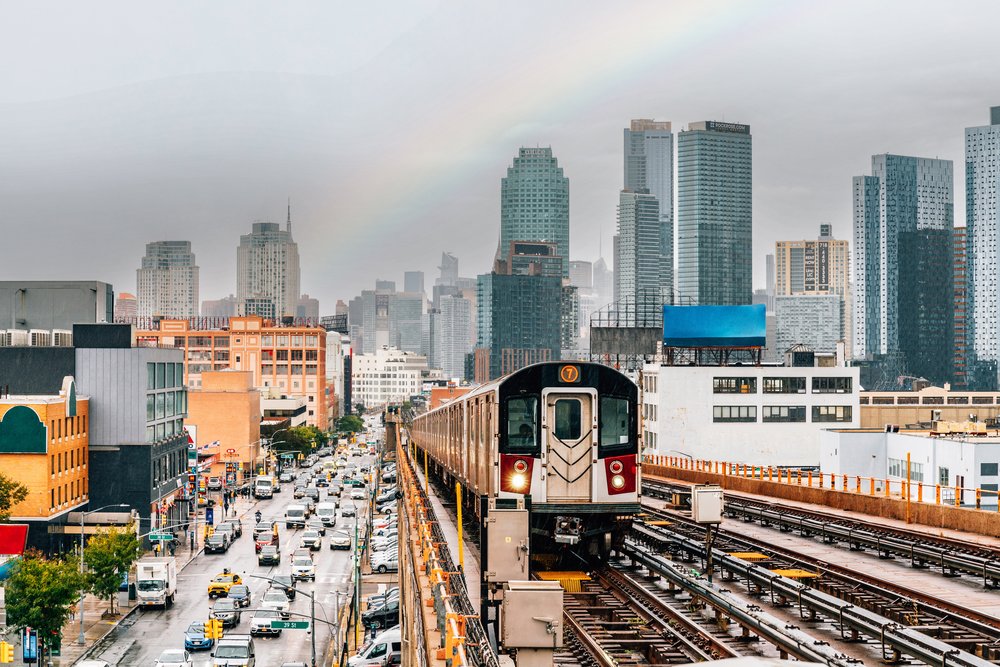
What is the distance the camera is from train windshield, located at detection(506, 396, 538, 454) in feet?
69.5

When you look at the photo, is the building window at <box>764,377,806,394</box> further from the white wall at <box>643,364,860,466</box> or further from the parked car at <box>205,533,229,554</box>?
the parked car at <box>205,533,229,554</box>

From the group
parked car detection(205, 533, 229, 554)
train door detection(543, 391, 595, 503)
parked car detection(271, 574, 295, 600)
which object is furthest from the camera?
parked car detection(205, 533, 229, 554)

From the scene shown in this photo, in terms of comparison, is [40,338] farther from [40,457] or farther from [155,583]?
[155,583]

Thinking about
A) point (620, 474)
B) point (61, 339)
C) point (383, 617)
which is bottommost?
point (383, 617)

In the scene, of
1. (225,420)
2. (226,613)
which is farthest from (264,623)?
(225,420)

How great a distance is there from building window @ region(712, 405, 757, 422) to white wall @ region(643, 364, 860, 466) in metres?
0.24

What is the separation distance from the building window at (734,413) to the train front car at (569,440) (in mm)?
67474

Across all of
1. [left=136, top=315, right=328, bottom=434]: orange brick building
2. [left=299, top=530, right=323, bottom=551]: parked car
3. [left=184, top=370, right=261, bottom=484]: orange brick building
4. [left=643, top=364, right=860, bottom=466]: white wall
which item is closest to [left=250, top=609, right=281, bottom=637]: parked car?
[left=299, top=530, right=323, bottom=551]: parked car

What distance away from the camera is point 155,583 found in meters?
52.9

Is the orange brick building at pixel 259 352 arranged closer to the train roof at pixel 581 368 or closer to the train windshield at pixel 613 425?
the train roof at pixel 581 368

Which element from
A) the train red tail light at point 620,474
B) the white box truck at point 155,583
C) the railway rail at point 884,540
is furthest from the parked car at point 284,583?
the train red tail light at point 620,474

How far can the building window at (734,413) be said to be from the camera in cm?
8706

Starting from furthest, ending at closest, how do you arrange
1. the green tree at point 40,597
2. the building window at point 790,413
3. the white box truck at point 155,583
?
the building window at point 790,413
the white box truck at point 155,583
the green tree at point 40,597

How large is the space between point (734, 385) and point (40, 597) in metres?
57.1
